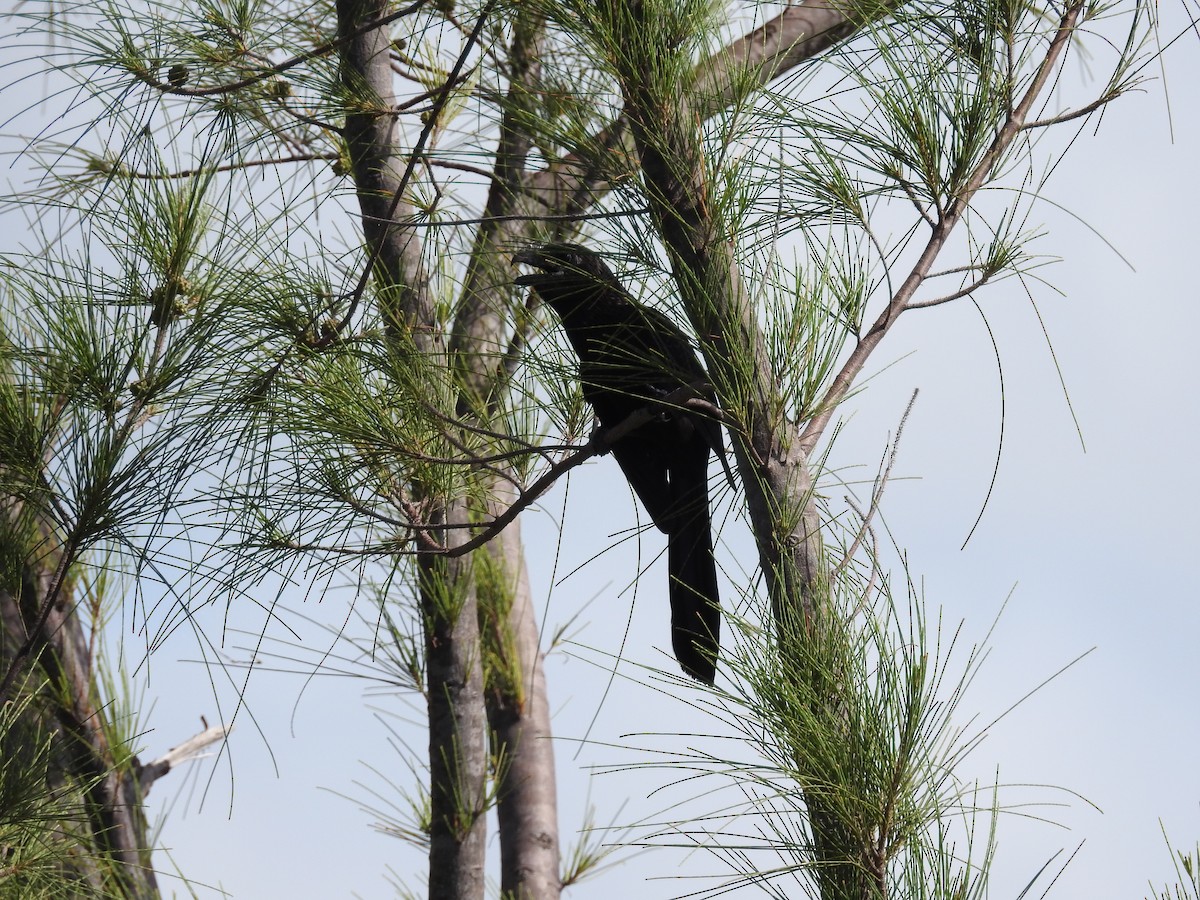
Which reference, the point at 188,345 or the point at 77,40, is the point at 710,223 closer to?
the point at 188,345

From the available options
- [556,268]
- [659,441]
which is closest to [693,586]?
[659,441]

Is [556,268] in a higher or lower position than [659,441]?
higher

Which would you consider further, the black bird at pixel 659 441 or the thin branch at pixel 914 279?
the black bird at pixel 659 441

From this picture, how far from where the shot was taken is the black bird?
1.67 meters

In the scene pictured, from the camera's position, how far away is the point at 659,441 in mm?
1959

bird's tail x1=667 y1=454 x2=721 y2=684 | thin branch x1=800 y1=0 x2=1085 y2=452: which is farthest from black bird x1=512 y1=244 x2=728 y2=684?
thin branch x1=800 y1=0 x2=1085 y2=452

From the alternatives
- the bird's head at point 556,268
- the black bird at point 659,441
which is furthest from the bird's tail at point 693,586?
the bird's head at point 556,268

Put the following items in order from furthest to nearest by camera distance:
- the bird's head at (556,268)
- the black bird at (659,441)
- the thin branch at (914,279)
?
the bird's head at (556,268) < the black bird at (659,441) < the thin branch at (914,279)

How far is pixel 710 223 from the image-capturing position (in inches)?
52.7

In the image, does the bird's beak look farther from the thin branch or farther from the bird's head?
the thin branch

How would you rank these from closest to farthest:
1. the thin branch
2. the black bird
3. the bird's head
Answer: the thin branch
the black bird
the bird's head

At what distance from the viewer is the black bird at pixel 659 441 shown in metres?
1.67

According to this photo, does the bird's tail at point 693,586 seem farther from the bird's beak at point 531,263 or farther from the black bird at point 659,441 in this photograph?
the bird's beak at point 531,263

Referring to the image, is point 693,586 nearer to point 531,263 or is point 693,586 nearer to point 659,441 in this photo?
point 659,441
